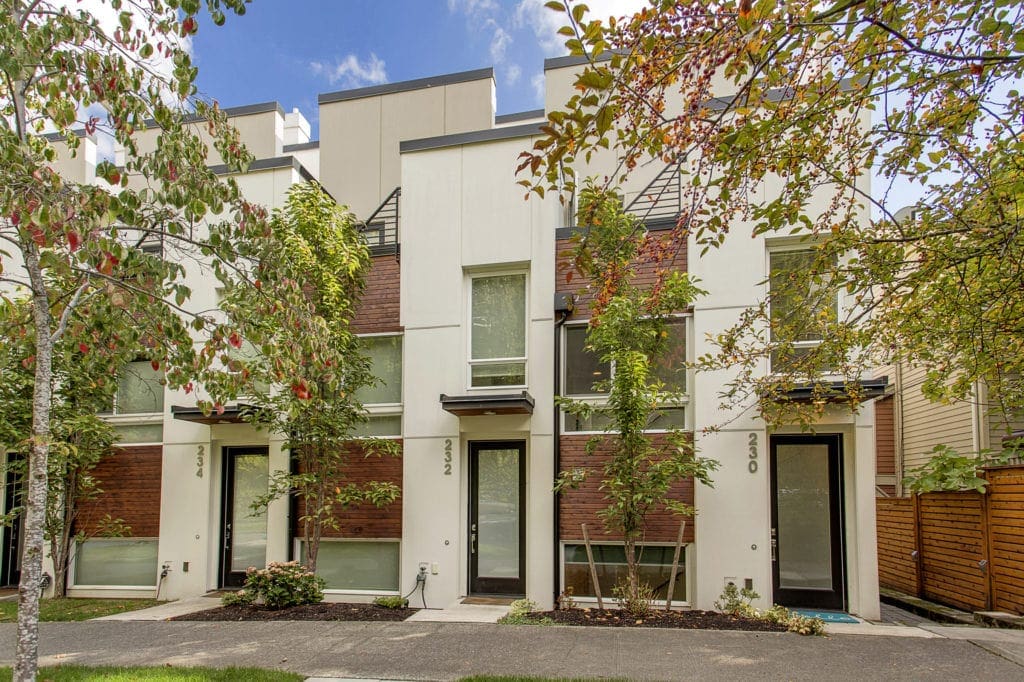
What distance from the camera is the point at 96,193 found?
489 cm

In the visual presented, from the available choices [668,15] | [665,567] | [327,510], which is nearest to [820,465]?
[665,567]

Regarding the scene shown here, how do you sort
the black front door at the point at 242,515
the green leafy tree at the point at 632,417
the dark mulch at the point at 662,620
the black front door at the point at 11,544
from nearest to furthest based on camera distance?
the dark mulch at the point at 662,620, the green leafy tree at the point at 632,417, the black front door at the point at 242,515, the black front door at the point at 11,544

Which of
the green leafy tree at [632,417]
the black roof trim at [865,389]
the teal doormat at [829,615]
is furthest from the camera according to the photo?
Result: the green leafy tree at [632,417]

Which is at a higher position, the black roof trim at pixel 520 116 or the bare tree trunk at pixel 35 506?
the black roof trim at pixel 520 116

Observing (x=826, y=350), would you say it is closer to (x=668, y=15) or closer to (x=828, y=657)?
(x=828, y=657)

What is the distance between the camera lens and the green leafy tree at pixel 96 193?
4.77 metres

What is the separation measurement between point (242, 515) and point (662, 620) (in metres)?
6.72

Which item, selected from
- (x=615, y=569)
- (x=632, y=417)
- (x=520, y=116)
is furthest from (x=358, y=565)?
(x=520, y=116)

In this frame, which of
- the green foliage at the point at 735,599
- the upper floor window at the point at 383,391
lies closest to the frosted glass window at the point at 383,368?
the upper floor window at the point at 383,391

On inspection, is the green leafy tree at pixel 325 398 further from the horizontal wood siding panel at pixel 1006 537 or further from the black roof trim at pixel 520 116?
the horizontal wood siding panel at pixel 1006 537

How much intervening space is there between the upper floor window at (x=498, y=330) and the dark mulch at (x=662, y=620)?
323 centimetres

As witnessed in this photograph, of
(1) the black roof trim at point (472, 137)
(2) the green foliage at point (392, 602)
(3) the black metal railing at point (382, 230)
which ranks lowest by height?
(2) the green foliage at point (392, 602)

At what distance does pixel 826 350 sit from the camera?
21.4ft

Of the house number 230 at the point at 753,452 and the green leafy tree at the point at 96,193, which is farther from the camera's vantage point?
the house number 230 at the point at 753,452
